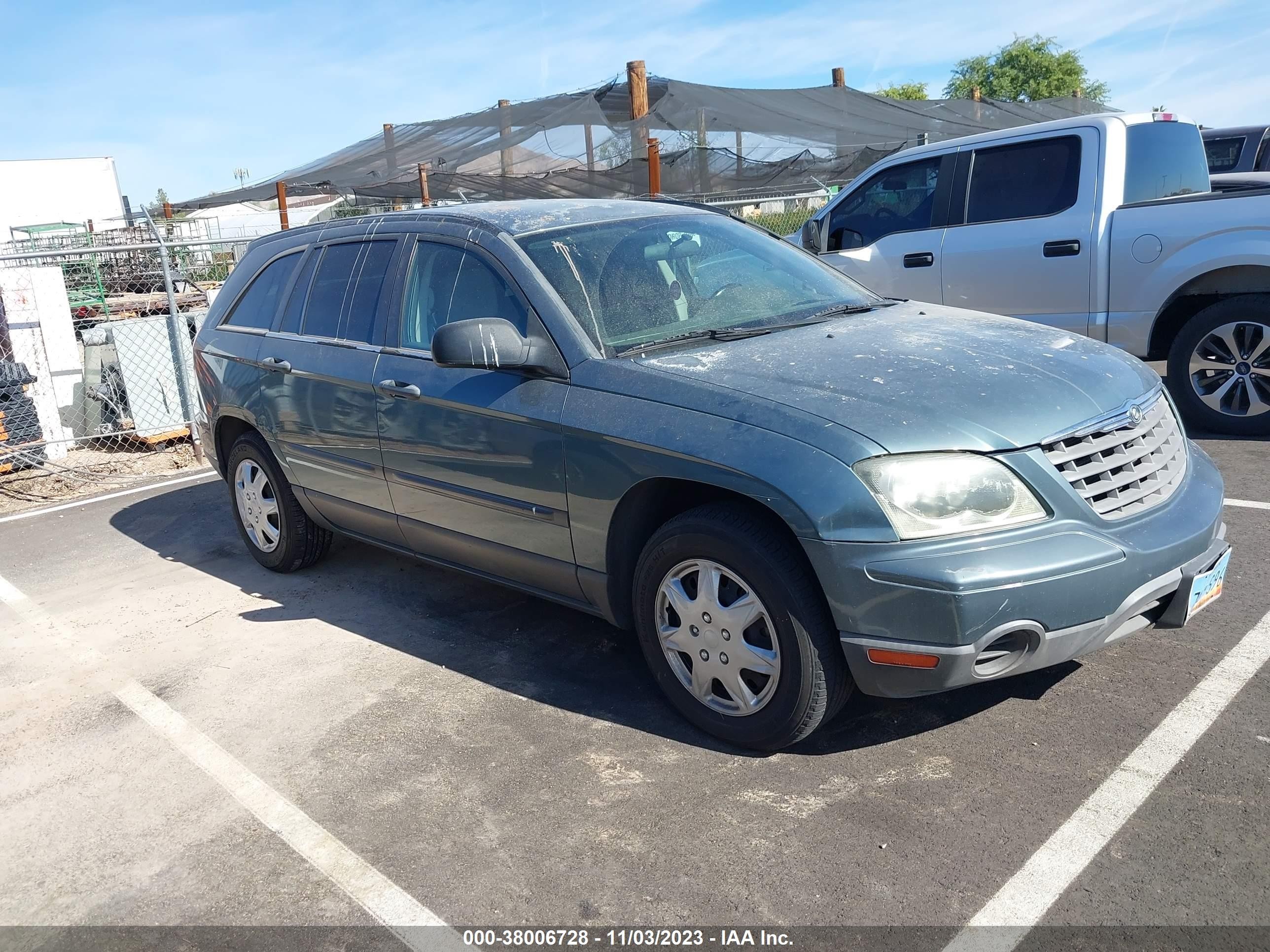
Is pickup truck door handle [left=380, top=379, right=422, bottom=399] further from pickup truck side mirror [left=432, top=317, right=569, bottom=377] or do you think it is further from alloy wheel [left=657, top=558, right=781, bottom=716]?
alloy wheel [left=657, top=558, right=781, bottom=716]

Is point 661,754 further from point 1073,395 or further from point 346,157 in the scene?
point 346,157

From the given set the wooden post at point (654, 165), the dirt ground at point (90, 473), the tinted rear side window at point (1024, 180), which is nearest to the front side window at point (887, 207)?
the tinted rear side window at point (1024, 180)

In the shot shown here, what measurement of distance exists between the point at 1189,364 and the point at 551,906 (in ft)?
17.8

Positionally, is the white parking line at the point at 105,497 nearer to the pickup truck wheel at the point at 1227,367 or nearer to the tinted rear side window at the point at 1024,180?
the tinted rear side window at the point at 1024,180

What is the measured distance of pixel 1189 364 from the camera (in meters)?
6.42

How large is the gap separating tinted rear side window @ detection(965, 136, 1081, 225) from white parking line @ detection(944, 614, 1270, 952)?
3890 millimetres

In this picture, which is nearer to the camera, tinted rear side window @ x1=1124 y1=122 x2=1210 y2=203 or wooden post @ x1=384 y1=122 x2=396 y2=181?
tinted rear side window @ x1=1124 y1=122 x2=1210 y2=203

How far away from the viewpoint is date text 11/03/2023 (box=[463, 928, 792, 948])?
8.48 ft

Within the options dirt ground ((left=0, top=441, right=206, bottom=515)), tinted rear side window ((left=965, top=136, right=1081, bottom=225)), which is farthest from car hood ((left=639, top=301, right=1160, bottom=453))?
dirt ground ((left=0, top=441, right=206, bottom=515))

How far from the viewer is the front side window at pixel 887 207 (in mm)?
7535

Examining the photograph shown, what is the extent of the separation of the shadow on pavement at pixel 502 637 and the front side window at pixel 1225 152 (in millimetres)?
10082

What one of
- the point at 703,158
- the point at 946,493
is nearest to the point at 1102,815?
the point at 946,493

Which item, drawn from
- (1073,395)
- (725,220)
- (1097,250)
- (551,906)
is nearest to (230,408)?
(725,220)

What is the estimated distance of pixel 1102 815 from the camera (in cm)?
292
